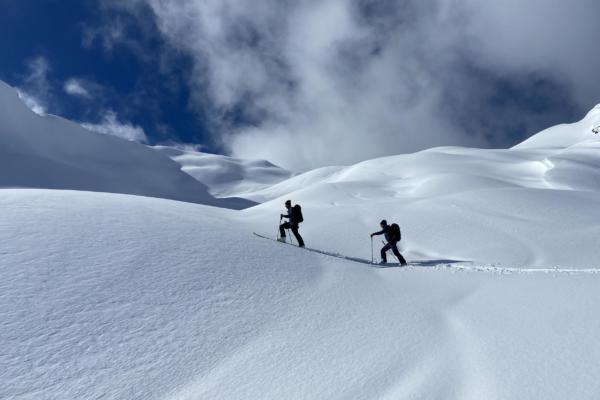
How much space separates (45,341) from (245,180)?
149066mm

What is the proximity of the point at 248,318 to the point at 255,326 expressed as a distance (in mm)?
232

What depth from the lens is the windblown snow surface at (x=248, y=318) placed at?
4215mm

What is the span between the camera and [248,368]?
462cm

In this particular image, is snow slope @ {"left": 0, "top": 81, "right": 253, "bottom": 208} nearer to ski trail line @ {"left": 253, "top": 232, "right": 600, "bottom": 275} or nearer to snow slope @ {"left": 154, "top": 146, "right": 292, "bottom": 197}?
snow slope @ {"left": 154, "top": 146, "right": 292, "bottom": 197}

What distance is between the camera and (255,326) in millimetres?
5594

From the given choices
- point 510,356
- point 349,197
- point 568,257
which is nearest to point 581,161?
point 349,197

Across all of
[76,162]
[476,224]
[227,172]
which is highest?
[227,172]

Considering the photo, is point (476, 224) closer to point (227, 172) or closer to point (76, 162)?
point (76, 162)

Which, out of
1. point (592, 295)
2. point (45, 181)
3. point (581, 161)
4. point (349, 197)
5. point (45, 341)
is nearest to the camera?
point (45, 341)

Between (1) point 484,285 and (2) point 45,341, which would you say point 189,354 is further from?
(1) point 484,285

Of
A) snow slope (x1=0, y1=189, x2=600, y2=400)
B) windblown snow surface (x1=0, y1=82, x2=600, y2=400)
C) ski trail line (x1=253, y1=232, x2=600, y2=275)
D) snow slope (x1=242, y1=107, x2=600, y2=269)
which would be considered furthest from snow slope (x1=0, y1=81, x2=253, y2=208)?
ski trail line (x1=253, y1=232, x2=600, y2=275)

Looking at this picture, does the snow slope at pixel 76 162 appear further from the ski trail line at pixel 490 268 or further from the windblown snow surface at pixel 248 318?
the ski trail line at pixel 490 268

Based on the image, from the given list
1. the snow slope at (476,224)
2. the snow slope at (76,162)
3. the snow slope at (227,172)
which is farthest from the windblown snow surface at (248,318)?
the snow slope at (227,172)

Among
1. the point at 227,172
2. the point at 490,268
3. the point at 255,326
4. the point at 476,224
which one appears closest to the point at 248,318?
the point at 255,326
